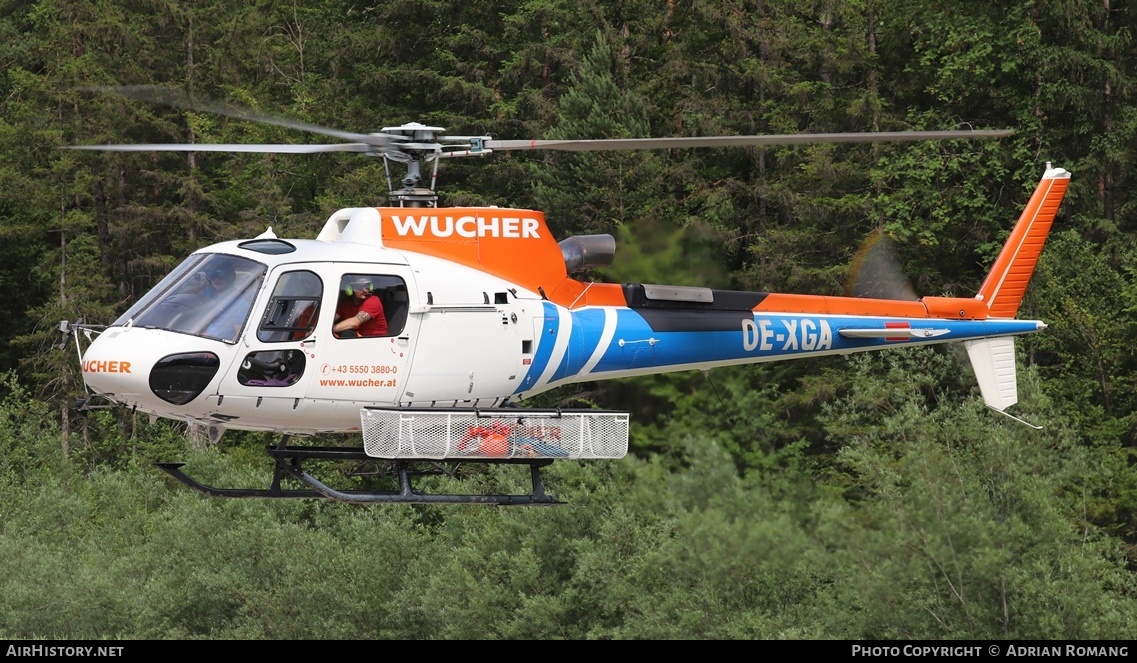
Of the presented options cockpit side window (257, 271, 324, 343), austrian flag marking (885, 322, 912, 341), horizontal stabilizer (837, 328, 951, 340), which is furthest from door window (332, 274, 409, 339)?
austrian flag marking (885, 322, 912, 341)

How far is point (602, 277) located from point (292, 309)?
29.4 ft

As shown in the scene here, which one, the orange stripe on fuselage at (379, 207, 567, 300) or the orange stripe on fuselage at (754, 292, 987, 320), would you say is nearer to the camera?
the orange stripe on fuselage at (379, 207, 567, 300)

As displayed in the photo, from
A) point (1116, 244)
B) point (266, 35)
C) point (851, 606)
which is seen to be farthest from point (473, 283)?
point (266, 35)

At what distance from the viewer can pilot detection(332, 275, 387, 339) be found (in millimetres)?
13812

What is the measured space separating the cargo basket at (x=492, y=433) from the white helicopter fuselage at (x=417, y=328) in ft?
1.05

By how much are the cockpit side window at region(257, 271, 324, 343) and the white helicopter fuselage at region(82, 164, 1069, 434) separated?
0.4 inches

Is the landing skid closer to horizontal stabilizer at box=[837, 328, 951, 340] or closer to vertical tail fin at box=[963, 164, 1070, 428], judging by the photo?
horizontal stabilizer at box=[837, 328, 951, 340]

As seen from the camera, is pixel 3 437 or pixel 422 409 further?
pixel 3 437

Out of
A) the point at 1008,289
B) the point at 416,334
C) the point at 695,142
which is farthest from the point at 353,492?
the point at 1008,289

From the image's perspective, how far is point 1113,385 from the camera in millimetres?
28594

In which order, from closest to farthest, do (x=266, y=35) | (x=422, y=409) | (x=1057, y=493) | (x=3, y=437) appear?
(x=422, y=409) → (x=1057, y=493) → (x=3, y=437) → (x=266, y=35)

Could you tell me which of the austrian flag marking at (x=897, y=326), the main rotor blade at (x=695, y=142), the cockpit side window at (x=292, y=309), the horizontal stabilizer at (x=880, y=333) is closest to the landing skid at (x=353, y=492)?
the cockpit side window at (x=292, y=309)
